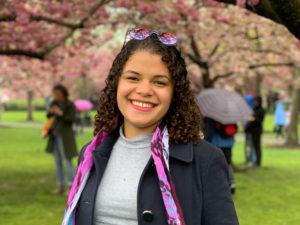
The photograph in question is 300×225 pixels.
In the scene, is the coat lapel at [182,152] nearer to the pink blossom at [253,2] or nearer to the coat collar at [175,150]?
the coat collar at [175,150]

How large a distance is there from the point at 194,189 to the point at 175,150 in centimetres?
19

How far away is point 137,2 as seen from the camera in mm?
9664

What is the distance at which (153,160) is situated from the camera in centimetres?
195

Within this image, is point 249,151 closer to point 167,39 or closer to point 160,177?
point 167,39

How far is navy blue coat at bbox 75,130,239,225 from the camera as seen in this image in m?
1.88

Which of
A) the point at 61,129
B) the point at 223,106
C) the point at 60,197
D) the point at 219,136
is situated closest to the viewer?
the point at 219,136

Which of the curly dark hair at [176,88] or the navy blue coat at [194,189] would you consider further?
the curly dark hair at [176,88]

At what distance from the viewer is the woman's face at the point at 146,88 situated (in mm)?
1981

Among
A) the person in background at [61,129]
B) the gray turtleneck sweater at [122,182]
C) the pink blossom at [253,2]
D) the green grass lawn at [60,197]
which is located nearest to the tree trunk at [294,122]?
the green grass lawn at [60,197]

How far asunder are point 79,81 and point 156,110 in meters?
35.0

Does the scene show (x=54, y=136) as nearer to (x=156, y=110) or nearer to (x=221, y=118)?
(x=221, y=118)

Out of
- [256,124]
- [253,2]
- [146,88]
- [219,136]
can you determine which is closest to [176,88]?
[146,88]

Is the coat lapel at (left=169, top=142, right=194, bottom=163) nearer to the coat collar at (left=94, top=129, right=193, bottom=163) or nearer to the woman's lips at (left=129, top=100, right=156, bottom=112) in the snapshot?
the coat collar at (left=94, top=129, right=193, bottom=163)

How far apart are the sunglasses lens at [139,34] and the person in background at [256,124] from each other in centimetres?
969
